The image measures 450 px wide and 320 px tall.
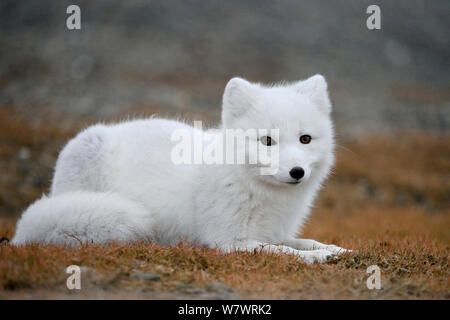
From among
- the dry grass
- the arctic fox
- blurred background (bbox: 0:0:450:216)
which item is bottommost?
the dry grass

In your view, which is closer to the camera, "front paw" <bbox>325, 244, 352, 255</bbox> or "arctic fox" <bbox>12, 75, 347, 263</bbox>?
"arctic fox" <bbox>12, 75, 347, 263</bbox>

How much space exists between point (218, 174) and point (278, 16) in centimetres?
3706

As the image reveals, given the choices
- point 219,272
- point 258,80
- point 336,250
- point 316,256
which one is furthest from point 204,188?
point 258,80

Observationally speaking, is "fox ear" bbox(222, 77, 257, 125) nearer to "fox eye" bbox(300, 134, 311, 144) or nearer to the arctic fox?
the arctic fox

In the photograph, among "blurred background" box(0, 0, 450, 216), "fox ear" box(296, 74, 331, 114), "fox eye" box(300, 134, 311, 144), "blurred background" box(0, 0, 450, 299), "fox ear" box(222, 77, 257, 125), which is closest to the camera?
"blurred background" box(0, 0, 450, 299)

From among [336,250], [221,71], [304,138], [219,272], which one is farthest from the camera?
[221,71]

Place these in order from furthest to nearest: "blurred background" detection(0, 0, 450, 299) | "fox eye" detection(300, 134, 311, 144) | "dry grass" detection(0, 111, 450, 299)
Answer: "fox eye" detection(300, 134, 311, 144), "blurred background" detection(0, 0, 450, 299), "dry grass" detection(0, 111, 450, 299)

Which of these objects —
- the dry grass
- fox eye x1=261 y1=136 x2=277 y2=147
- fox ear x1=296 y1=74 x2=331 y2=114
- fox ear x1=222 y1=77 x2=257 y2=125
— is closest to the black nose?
fox eye x1=261 y1=136 x2=277 y2=147

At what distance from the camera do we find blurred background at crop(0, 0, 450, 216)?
14547 mm

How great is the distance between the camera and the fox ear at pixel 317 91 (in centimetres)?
488

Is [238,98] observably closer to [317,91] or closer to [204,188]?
[317,91]

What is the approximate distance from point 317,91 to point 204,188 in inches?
61.6

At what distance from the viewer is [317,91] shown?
4.88 metres
